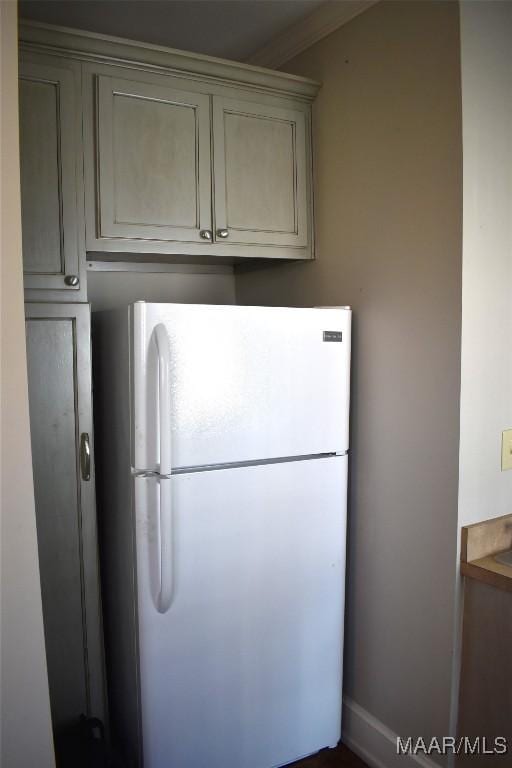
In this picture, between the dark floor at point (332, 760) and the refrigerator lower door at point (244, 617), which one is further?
the dark floor at point (332, 760)

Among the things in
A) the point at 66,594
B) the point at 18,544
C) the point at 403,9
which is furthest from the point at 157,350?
the point at 403,9

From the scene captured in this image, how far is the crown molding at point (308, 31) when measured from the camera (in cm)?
212

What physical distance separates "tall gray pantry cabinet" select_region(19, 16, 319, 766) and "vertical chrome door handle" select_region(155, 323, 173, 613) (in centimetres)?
36

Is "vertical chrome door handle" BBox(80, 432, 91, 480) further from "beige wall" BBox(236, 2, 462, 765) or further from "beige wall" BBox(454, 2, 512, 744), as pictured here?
"beige wall" BBox(454, 2, 512, 744)

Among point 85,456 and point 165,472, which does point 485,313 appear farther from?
point 85,456

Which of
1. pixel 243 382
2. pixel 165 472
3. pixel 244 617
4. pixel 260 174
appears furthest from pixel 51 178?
pixel 244 617

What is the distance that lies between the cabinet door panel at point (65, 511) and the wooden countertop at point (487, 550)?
117 centimetres

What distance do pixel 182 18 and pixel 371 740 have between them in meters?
2.59

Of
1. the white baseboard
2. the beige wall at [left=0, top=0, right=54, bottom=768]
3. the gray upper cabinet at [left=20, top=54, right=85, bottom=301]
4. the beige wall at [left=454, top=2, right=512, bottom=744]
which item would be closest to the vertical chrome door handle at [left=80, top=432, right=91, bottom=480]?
the gray upper cabinet at [left=20, top=54, right=85, bottom=301]

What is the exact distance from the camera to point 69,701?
6.84 feet

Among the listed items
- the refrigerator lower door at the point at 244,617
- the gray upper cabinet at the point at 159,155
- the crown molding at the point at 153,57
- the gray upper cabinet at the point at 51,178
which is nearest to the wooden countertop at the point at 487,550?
the refrigerator lower door at the point at 244,617

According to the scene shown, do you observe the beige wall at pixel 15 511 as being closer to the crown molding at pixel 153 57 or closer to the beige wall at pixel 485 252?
the crown molding at pixel 153 57

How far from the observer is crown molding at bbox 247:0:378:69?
2.12 m

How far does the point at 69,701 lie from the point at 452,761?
4.01 ft
